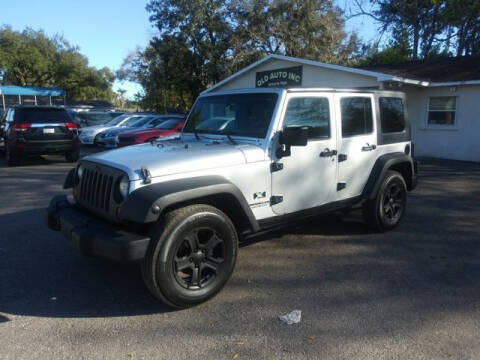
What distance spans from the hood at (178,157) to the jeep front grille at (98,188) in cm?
8

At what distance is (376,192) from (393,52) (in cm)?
2892

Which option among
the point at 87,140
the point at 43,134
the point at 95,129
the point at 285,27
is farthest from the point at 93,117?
the point at 285,27

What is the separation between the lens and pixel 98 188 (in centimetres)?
364

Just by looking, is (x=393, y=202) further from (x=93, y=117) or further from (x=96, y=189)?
(x=93, y=117)

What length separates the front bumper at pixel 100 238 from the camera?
3021mm

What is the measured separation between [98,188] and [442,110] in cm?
1438

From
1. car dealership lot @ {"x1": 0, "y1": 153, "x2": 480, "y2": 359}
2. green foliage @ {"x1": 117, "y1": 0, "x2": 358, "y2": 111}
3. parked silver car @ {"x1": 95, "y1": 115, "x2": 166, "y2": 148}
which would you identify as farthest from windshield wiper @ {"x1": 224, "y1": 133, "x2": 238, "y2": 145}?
green foliage @ {"x1": 117, "y1": 0, "x2": 358, "y2": 111}

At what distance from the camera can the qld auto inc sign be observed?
651 inches

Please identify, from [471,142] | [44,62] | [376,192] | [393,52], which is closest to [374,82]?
[471,142]

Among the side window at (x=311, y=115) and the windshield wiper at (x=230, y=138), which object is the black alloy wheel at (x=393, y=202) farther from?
the windshield wiper at (x=230, y=138)

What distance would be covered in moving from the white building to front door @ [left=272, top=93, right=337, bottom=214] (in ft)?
28.9

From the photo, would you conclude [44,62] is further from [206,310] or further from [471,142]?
[206,310]

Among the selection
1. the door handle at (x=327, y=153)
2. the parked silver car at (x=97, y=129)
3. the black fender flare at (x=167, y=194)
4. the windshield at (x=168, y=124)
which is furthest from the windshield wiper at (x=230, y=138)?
the parked silver car at (x=97, y=129)

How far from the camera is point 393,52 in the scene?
100 feet
